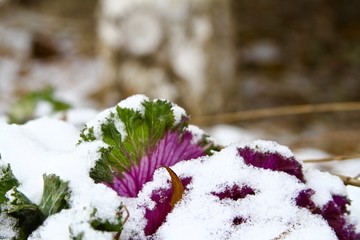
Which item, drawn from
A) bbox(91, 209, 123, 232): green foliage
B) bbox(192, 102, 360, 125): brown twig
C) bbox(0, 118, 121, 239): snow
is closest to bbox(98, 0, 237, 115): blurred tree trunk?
bbox(192, 102, 360, 125): brown twig

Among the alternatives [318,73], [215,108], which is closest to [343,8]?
[318,73]

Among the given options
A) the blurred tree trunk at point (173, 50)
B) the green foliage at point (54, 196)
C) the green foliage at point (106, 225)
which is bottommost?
the green foliage at point (106, 225)

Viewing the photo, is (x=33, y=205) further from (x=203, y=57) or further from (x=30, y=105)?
(x=203, y=57)

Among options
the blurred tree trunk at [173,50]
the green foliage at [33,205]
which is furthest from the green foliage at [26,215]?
the blurred tree trunk at [173,50]

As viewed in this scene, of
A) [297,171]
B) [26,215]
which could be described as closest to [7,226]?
[26,215]

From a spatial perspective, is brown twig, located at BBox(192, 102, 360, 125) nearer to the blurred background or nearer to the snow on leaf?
the blurred background

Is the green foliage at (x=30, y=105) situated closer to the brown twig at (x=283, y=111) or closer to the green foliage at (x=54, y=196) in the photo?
the brown twig at (x=283, y=111)
